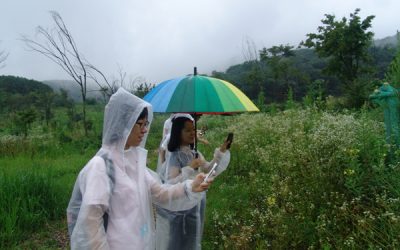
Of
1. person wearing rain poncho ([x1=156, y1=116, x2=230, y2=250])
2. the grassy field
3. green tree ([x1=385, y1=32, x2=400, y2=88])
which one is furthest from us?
green tree ([x1=385, y1=32, x2=400, y2=88])

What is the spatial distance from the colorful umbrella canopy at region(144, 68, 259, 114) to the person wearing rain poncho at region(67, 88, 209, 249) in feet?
1.55

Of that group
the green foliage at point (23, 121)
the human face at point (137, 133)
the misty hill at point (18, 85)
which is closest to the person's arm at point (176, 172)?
the human face at point (137, 133)

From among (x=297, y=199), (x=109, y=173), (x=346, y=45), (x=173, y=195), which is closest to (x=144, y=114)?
(x=109, y=173)

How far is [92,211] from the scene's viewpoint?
1.71 meters

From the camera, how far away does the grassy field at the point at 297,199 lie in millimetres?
2680

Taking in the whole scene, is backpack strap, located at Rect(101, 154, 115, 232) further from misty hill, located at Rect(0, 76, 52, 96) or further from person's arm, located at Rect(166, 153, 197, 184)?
misty hill, located at Rect(0, 76, 52, 96)

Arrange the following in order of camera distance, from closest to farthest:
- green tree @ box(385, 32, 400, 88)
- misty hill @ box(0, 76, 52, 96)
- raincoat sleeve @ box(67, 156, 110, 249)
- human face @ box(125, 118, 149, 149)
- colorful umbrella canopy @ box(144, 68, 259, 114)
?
raincoat sleeve @ box(67, 156, 110, 249), human face @ box(125, 118, 149, 149), colorful umbrella canopy @ box(144, 68, 259, 114), green tree @ box(385, 32, 400, 88), misty hill @ box(0, 76, 52, 96)

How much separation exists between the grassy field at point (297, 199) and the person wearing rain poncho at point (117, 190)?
1.19m

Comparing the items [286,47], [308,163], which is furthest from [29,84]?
[308,163]

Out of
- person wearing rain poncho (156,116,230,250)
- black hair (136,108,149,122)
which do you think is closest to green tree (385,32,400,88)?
person wearing rain poncho (156,116,230,250)

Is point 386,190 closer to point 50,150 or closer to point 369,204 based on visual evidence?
point 369,204

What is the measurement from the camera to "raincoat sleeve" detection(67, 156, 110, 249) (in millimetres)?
1694

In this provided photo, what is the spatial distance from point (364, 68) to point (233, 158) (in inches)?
553

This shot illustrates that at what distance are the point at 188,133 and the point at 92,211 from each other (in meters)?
1.49
